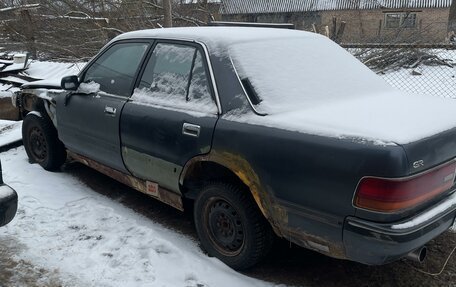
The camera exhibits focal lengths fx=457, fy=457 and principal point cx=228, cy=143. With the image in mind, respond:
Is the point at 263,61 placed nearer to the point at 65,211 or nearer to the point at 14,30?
the point at 65,211

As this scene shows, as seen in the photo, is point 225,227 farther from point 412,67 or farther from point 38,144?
point 412,67

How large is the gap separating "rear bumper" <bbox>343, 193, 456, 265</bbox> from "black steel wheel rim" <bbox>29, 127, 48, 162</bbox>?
3.82 meters

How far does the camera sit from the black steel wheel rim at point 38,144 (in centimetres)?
520

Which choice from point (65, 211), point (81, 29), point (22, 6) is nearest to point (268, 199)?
point (65, 211)

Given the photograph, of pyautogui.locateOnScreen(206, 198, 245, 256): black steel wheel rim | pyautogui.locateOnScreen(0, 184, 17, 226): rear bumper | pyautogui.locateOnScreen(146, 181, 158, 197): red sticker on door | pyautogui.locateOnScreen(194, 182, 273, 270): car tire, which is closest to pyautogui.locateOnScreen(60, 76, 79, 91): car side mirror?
pyautogui.locateOnScreen(146, 181, 158, 197): red sticker on door

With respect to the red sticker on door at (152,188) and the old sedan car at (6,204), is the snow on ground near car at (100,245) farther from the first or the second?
the old sedan car at (6,204)

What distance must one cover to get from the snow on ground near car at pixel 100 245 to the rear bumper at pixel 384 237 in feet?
2.88

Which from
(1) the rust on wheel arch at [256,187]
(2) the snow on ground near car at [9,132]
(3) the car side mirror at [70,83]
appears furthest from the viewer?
(2) the snow on ground near car at [9,132]

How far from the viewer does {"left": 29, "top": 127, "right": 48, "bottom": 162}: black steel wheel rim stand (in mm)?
5203

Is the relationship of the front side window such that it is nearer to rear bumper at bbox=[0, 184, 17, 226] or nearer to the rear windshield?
the rear windshield

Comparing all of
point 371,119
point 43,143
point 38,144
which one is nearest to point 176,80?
point 371,119

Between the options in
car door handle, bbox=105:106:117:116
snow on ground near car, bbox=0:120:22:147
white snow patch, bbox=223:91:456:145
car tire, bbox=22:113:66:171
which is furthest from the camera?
snow on ground near car, bbox=0:120:22:147

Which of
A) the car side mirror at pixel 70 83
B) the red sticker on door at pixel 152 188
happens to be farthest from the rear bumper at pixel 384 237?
the car side mirror at pixel 70 83

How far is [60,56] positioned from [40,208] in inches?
445
